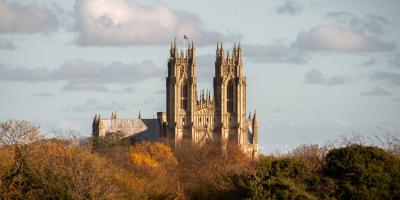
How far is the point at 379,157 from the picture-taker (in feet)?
221

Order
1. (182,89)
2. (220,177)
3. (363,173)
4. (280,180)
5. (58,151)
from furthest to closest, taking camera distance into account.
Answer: (182,89), (58,151), (220,177), (280,180), (363,173)

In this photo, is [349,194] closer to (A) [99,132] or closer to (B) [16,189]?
(B) [16,189]

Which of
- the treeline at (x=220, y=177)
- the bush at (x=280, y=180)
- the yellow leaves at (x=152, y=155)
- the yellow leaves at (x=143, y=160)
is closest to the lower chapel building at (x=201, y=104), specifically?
the yellow leaves at (x=152, y=155)

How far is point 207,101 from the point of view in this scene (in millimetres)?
162250

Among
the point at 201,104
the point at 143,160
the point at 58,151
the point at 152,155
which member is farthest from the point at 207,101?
the point at 58,151

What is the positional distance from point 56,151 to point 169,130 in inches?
2946

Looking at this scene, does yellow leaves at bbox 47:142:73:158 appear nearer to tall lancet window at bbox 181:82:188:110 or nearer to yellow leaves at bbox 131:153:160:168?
yellow leaves at bbox 131:153:160:168

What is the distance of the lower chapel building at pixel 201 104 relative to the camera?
159500 mm

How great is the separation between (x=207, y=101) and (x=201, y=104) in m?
0.91

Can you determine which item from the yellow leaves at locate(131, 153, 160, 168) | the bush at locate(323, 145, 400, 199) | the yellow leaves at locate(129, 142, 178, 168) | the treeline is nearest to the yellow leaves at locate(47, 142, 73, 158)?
the treeline

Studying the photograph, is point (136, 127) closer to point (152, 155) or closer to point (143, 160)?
point (152, 155)

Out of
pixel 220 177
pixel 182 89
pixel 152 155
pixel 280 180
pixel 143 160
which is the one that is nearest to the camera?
pixel 280 180

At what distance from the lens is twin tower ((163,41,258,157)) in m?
160

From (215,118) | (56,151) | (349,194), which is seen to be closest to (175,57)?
(215,118)
